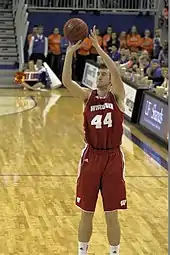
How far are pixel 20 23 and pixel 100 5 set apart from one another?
12.7 feet

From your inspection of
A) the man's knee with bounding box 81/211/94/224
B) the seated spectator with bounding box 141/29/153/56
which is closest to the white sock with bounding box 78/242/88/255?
the man's knee with bounding box 81/211/94/224

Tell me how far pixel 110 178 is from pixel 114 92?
0.77 meters

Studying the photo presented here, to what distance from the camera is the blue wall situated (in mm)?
25266

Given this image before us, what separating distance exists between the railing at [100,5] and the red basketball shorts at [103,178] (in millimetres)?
19860

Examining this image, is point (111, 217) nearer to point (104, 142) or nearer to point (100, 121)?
point (104, 142)

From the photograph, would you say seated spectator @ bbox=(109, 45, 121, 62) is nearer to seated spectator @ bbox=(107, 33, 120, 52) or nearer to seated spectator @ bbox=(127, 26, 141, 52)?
seated spectator @ bbox=(107, 33, 120, 52)

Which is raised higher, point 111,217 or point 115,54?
point 111,217

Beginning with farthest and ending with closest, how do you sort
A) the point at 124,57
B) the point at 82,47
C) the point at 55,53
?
the point at 55,53
the point at 82,47
the point at 124,57

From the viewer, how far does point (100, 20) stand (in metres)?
25.6

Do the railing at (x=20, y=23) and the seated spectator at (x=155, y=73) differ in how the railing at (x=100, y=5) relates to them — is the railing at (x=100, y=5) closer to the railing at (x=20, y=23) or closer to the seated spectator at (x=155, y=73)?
the railing at (x=20, y=23)

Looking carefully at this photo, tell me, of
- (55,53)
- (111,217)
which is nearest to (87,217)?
(111,217)

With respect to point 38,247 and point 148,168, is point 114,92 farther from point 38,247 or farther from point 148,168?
point 148,168

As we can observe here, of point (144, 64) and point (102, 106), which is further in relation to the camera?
point (144, 64)

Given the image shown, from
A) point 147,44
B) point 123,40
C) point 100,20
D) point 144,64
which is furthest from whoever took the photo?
point 100,20
